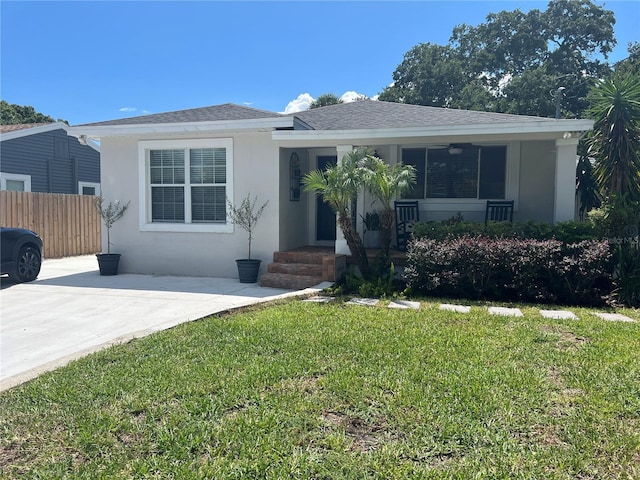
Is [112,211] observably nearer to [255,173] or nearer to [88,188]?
[255,173]

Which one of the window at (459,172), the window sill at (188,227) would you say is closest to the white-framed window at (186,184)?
the window sill at (188,227)

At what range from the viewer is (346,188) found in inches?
321

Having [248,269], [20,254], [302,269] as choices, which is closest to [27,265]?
[20,254]

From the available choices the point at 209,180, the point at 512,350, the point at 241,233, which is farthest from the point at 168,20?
A: the point at 512,350

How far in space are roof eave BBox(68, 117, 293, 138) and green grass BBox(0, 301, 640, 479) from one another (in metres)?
5.28

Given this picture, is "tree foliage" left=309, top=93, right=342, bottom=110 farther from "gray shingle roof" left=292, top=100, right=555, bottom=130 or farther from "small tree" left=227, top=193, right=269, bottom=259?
"small tree" left=227, top=193, right=269, bottom=259

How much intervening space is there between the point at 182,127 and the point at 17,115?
32056mm

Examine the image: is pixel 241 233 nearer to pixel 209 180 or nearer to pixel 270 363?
pixel 209 180

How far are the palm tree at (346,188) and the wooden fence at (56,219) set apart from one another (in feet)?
26.4

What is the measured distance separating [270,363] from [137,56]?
47.4 feet

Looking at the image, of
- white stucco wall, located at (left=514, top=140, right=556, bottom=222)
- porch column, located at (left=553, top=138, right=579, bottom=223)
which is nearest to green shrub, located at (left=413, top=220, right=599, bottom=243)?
porch column, located at (left=553, top=138, right=579, bottom=223)

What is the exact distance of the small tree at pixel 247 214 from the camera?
32.7ft

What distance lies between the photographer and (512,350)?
4.78m

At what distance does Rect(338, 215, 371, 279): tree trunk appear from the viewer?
8484mm
